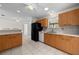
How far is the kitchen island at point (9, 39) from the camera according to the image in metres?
3.85

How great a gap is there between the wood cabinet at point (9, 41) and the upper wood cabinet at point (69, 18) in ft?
5.69

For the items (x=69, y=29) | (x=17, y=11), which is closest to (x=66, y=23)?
(x=69, y=29)

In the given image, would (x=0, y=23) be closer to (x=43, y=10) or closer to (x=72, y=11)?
(x=43, y=10)

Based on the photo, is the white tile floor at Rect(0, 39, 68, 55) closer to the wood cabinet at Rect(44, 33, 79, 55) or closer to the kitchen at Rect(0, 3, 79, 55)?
the kitchen at Rect(0, 3, 79, 55)

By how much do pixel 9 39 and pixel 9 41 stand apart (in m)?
0.08

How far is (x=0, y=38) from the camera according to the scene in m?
3.75

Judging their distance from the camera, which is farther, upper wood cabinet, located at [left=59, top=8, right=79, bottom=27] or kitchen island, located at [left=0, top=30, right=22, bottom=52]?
kitchen island, located at [left=0, top=30, right=22, bottom=52]

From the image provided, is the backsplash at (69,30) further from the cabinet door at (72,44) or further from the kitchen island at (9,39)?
the kitchen island at (9,39)

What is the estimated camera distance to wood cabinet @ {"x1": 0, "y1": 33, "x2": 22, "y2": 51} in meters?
3.86

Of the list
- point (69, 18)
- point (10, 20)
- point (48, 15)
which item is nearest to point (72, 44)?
point (69, 18)

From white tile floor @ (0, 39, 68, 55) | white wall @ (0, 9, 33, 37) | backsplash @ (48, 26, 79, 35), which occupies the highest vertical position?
white wall @ (0, 9, 33, 37)

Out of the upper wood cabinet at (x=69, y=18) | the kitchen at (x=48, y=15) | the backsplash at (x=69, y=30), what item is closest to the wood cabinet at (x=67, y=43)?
the kitchen at (x=48, y=15)

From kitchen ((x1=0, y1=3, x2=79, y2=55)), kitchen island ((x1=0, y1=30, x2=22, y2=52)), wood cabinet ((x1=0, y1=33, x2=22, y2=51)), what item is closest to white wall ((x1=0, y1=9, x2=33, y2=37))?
kitchen ((x1=0, y1=3, x2=79, y2=55))
